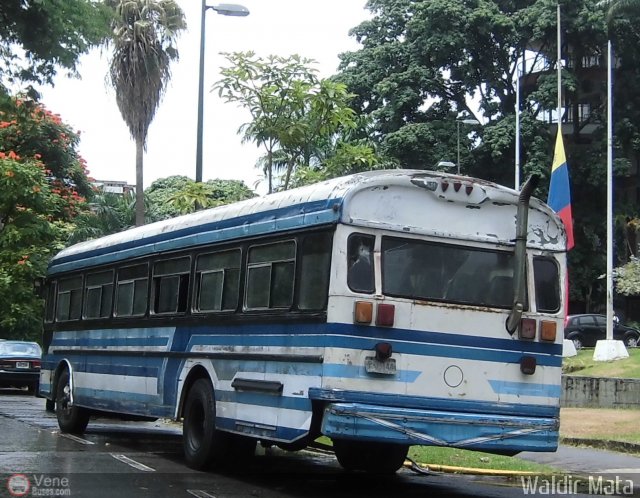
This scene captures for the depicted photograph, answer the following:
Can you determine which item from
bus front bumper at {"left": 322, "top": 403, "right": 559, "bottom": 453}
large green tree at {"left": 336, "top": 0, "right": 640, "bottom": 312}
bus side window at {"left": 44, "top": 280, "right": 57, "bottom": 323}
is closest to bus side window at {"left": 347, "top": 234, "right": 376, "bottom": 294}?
bus front bumper at {"left": 322, "top": 403, "right": 559, "bottom": 453}

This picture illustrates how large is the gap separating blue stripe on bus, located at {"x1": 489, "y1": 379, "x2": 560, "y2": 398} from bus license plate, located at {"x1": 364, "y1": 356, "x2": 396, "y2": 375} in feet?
3.43

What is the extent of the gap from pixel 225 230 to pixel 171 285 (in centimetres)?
173

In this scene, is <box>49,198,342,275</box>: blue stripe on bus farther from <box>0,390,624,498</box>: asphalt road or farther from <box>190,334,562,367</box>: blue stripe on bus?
<box>0,390,624,498</box>: asphalt road

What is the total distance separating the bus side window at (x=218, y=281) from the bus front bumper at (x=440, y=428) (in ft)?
8.27

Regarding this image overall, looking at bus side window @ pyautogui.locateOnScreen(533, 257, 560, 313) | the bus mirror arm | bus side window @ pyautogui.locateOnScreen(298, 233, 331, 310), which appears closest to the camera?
bus side window @ pyautogui.locateOnScreen(298, 233, 331, 310)

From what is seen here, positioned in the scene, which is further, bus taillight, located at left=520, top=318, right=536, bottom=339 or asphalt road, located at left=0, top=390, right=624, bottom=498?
asphalt road, located at left=0, top=390, right=624, bottom=498

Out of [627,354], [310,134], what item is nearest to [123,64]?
[310,134]

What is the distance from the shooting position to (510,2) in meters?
44.9

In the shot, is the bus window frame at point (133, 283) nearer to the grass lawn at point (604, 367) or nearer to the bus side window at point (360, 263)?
the bus side window at point (360, 263)

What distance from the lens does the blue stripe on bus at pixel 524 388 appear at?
31.5 feet

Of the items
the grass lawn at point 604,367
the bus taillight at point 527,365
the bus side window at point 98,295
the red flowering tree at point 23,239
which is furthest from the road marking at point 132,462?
the red flowering tree at point 23,239

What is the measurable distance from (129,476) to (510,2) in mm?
38058

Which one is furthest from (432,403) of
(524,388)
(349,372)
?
(524,388)

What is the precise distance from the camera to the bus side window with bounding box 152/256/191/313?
488 inches
